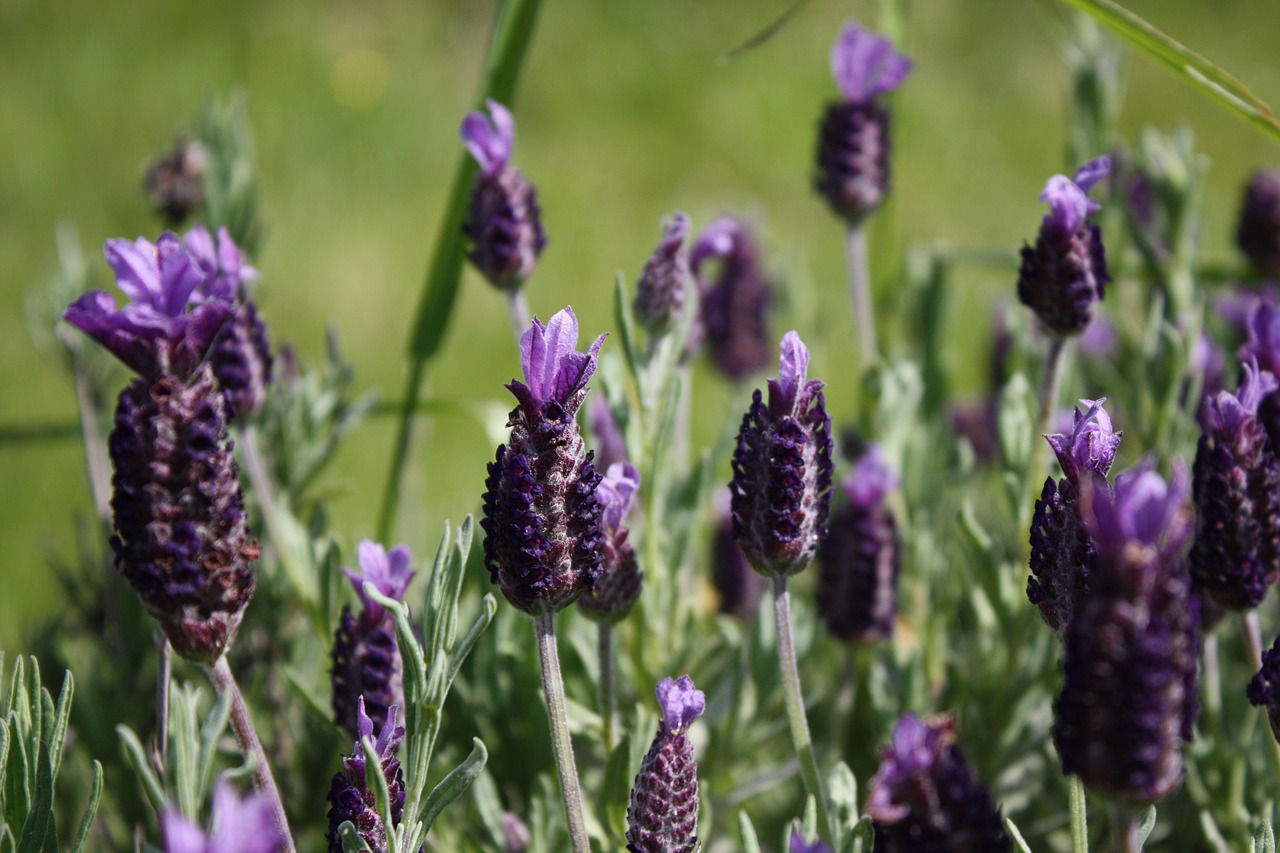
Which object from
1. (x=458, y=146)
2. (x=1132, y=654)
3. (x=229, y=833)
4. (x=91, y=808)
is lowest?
(x=91, y=808)

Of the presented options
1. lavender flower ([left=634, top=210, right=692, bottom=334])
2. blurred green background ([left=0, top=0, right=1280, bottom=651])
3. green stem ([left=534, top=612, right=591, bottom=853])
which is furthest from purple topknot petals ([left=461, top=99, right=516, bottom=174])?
blurred green background ([left=0, top=0, right=1280, bottom=651])

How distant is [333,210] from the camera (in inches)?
189

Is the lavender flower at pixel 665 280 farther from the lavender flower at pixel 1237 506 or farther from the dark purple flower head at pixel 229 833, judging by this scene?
the dark purple flower head at pixel 229 833

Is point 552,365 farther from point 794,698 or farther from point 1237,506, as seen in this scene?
point 1237,506

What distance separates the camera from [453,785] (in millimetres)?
1061

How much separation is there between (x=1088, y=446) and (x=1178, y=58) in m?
0.44

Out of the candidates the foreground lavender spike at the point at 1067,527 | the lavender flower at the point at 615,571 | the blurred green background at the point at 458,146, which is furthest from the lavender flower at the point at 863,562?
the blurred green background at the point at 458,146

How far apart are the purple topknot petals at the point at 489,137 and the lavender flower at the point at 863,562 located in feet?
1.97

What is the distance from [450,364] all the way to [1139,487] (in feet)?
11.7

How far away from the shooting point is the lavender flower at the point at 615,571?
51.2 inches

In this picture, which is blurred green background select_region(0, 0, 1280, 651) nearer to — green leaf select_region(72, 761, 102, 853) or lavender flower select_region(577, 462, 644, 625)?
lavender flower select_region(577, 462, 644, 625)

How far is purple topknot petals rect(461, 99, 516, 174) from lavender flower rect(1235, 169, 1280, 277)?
128 cm

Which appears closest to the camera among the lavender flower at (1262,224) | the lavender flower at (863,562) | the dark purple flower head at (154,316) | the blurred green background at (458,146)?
the dark purple flower head at (154,316)

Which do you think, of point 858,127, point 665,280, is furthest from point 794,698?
point 858,127
